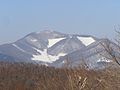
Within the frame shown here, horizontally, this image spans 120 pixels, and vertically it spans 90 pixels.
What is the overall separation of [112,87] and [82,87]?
2064 millimetres

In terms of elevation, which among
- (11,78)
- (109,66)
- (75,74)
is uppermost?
(109,66)

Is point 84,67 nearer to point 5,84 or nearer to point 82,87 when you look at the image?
point 82,87

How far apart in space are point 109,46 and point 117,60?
1.58ft

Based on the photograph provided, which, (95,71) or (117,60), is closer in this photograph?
(117,60)

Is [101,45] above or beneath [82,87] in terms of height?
above

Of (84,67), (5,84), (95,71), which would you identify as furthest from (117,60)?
(5,84)

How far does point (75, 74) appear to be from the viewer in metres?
16.9

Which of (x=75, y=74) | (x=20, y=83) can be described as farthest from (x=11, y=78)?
(x=75, y=74)

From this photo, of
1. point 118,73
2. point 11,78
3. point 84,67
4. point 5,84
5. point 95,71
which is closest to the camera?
point 118,73

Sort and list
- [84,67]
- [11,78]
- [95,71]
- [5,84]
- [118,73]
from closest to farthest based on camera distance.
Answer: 1. [118,73]
2. [84,67]
3. [95,71]
4. [5,84]
5. [11,78]

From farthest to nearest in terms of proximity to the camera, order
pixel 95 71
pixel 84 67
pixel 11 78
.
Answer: pixel 11 78
pixel 95 71
pixel 84 67

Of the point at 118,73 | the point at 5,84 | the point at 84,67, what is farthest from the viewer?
the point at 5,84

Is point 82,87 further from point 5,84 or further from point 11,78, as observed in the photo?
point 11,78

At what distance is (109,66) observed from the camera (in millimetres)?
13688
